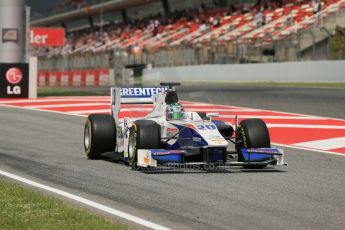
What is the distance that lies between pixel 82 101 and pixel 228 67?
53.2 feet

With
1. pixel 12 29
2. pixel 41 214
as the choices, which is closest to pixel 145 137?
pixel 41 214

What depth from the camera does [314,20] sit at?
34.4 m

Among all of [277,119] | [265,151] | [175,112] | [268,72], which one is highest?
[268,72]

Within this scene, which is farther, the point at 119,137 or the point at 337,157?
the point at 337,157

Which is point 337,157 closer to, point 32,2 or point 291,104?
point 291,104

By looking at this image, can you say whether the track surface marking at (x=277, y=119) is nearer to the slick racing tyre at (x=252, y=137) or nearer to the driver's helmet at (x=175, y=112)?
the driver's helmet at (x=175, y=112)

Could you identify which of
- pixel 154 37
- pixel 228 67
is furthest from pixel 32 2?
pixel 228 67

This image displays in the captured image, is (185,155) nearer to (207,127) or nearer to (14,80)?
(207,127)

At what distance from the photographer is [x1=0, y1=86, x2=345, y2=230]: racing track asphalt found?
6332 millimetres

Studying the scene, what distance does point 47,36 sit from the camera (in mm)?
42562

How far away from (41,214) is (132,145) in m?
3.43

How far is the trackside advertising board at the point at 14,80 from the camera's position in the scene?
2366 centimetres

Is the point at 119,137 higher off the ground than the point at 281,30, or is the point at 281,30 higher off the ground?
the point at 281,30

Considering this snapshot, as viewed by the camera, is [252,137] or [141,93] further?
[141,93]
